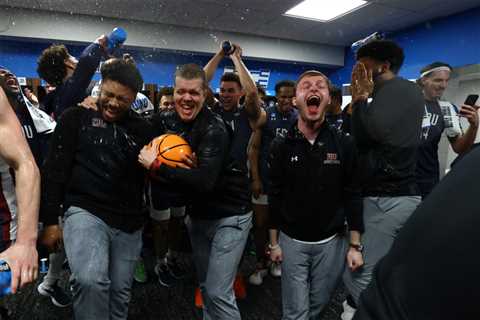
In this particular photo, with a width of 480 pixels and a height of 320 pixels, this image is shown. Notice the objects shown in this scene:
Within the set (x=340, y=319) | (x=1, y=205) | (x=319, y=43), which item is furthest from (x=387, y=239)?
(x=319, y=43)

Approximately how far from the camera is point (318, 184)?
1613 millimetres

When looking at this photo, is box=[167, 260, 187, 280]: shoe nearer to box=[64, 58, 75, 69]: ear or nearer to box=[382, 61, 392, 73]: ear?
box=[64, 58, 75, 69]: ear

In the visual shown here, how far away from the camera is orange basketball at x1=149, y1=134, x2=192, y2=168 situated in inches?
62.2

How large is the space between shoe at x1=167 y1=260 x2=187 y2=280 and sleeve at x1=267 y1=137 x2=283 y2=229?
143cm

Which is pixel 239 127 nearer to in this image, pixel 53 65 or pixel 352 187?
pixel 352 187

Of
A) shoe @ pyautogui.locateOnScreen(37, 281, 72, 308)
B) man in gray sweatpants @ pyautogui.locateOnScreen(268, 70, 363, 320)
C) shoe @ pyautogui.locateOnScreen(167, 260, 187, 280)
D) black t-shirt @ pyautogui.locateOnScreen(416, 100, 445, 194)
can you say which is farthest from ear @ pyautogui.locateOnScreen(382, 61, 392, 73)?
shoe @ pyautogui.locateOnScreen(37, 281, 72, 308)

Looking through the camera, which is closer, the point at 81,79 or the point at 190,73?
the point at 190,73

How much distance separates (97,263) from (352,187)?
1327mm

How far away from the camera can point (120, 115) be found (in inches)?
65.3

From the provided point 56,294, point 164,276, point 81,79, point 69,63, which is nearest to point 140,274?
point 164,276

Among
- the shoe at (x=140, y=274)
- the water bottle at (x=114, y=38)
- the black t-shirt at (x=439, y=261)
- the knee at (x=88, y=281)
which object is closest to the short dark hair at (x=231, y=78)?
the water bottle at (x=114, y=38)

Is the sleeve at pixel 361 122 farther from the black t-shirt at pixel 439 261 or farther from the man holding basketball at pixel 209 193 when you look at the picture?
the black t-shirt at pixel 439 261

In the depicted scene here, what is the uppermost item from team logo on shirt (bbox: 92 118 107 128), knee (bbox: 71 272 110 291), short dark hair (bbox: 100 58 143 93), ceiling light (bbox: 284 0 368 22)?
ceiling light (bbox: 284 0 368 22)

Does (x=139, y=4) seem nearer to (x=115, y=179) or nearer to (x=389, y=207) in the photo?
(x=115, y=179)
